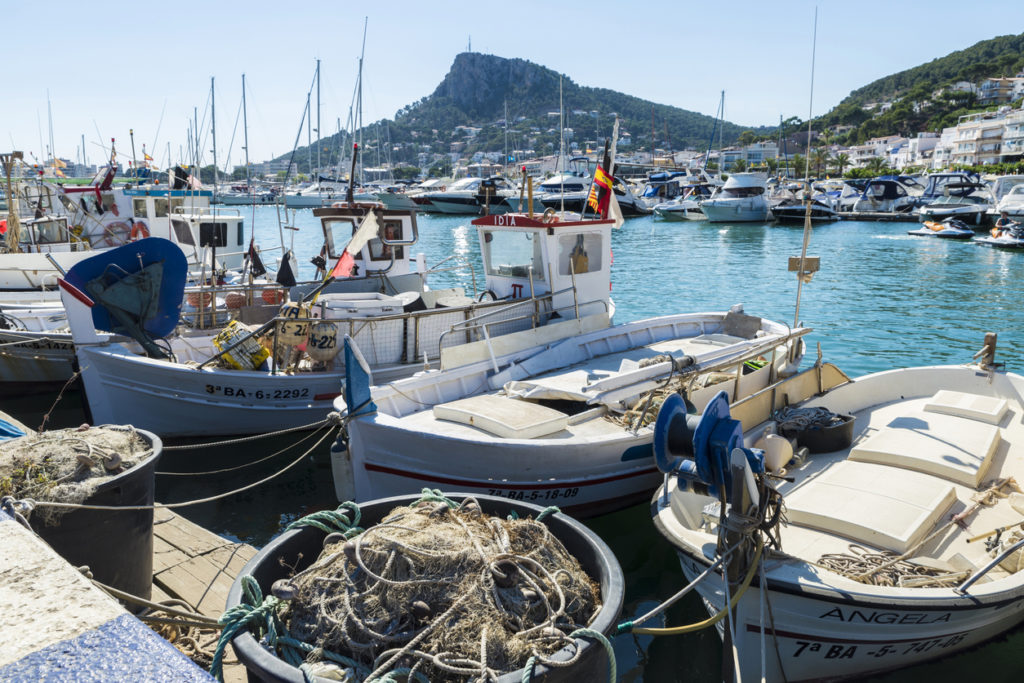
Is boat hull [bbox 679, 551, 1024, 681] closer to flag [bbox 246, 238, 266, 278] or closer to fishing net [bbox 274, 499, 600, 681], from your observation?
fishing net [bbox 274, 499, 600, 681]

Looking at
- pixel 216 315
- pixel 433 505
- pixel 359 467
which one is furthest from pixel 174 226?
pixel 433 505

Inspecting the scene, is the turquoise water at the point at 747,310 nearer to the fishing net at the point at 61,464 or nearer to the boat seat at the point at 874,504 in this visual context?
the boat seat at the point at 874,504

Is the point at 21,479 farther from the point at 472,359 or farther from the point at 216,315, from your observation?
the point at 216,315

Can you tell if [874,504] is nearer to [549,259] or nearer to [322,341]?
[549,259]

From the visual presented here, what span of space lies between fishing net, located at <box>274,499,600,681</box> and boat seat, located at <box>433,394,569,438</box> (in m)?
4.25

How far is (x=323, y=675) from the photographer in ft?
8.93

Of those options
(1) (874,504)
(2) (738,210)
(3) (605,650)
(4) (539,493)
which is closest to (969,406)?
(1) (874,504)

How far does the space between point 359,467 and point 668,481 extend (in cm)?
333

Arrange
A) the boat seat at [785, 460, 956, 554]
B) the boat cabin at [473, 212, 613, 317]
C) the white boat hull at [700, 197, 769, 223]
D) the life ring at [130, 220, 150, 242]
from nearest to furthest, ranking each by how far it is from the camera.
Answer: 1. the boat seat at [785, 460, 956, 554]
2. the boat cabin at [473, 212, 613, 317]
3. the life ring at [130, 220, 150, 242]
4. the white boat hull at [700, 197, 769, 223]

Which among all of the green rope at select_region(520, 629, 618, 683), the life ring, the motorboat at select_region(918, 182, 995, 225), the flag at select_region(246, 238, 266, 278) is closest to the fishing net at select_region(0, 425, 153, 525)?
the green rope at select_region(520, 629, 618, 683)

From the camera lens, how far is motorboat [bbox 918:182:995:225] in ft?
177

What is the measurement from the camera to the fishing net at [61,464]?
428 cm

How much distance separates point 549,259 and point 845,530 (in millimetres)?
6659

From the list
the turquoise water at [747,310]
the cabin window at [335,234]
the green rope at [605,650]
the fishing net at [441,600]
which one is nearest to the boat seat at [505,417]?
the turquoise water at [747,310]
